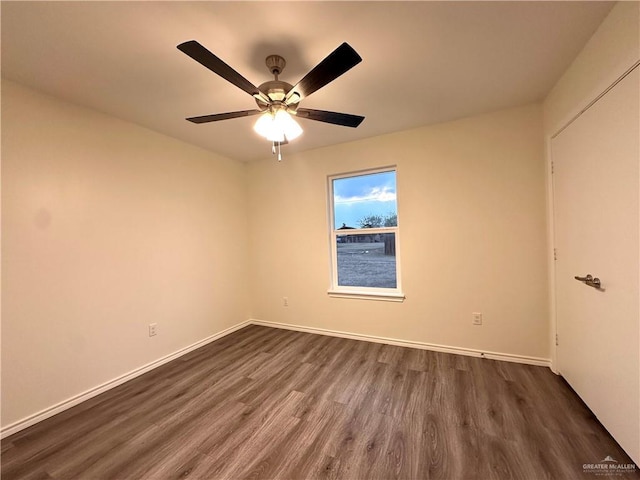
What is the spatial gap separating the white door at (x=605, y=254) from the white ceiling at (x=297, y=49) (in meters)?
0.56

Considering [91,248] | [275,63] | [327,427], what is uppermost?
[275,63]

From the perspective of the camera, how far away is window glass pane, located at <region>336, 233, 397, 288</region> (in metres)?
3.11

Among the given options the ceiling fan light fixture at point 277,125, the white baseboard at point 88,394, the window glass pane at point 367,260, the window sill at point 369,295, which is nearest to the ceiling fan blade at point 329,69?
the ceiling fan light fixture at point 277,125

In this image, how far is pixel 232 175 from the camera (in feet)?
12.0

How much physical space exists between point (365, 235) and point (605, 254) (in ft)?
6.78

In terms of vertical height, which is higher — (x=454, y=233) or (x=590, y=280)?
(x=454, y=233)

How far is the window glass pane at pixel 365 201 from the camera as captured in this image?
308 cm

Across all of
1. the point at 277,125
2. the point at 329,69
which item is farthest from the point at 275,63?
the point at 329,69

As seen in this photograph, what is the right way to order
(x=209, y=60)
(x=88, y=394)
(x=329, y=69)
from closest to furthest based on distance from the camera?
(x=209, y=60)
(x=329, y=69)
(x=88, y=394)

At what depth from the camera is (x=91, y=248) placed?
221cm

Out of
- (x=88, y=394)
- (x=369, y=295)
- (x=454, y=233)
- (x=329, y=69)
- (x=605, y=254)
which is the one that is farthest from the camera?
(x=369, y=295)

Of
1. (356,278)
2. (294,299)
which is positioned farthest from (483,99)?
(294,299)

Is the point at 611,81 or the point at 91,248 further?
the point at 91,248

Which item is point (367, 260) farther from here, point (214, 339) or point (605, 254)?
point (214, 339)
